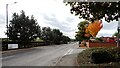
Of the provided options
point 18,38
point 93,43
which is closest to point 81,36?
point 93,43

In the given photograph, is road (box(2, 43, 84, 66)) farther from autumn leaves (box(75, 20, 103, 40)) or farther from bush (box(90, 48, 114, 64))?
autumn leaves (box(75, 20, 103, 40))

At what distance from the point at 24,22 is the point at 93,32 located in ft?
101

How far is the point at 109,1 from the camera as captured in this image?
599 inches

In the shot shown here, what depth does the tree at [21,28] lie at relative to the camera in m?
53.9

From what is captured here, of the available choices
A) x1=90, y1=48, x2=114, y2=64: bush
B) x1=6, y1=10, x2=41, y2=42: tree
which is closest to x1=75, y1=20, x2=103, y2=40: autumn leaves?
x1=6, y1=10, x2=41, y2=42: tree

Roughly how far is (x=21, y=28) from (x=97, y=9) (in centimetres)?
4113

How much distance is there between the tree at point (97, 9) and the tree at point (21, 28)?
124ft

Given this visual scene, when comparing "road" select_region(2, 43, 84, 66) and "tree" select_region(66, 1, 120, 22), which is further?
"road" select_region(2, 43, 84, 66)

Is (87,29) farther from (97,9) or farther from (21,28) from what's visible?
(97,9)

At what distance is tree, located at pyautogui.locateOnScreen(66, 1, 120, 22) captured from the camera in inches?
609

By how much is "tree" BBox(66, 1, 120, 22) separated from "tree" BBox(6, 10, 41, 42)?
37817 mm

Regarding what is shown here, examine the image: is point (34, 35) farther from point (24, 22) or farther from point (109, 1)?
point (109, 1)

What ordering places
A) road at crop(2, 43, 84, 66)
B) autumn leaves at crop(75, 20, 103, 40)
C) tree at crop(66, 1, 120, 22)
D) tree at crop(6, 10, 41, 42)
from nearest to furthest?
1. tree at crop(66, 1, 120, 22)
2. road at crop(2, 43, 84, 66)
3. tree at crop(6, 10, 41, 42)
4. autumn leaves at crop(75, 20, 103, 40)

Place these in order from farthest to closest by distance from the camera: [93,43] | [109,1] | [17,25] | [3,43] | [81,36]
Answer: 1. [81,36]
2. [93,43]
3. [17,25]
4. [3,43]
5. [109,1]
